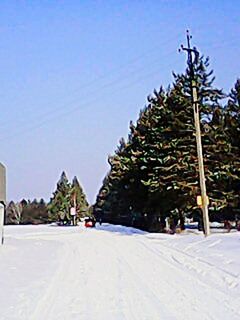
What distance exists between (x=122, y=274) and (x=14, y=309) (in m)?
4.26

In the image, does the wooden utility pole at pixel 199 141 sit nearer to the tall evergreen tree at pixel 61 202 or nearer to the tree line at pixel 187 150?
the tree line at pixel 187 150

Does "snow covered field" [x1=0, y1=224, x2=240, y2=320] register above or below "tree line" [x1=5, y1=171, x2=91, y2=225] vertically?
below

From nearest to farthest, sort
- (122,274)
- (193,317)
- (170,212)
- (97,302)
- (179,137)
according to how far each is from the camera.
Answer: (193,317)
(97,302)
(122,274)
(179,137)
(170,212)

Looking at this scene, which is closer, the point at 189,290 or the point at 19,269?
the point at 189,290

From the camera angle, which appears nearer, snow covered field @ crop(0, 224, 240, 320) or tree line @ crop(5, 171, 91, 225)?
snow covered field @ crop(0, 224, 240, 320)

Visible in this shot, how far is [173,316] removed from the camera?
723 centimetres

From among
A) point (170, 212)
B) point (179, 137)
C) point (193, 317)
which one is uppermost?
point (179, 137)

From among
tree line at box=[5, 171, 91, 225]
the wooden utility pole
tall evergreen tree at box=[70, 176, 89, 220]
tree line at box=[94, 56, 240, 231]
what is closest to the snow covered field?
the wooden utility pole

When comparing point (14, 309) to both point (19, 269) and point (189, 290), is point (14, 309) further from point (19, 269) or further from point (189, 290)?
point (19, 269)

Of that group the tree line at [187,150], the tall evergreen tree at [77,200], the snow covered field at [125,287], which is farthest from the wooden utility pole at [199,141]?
the tall evergreen tree at [77,200]

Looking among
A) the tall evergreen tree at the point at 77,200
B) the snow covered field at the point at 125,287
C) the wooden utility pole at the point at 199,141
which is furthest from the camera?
the tall evergreen tree at the point at 77,200

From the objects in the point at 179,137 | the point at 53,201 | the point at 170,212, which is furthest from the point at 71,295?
the point at 53,201

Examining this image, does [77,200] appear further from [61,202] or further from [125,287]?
[125,287]

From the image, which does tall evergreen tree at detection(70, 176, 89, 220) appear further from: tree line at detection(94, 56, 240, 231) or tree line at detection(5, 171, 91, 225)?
tree line at detection(94, 56, 240, 231)
